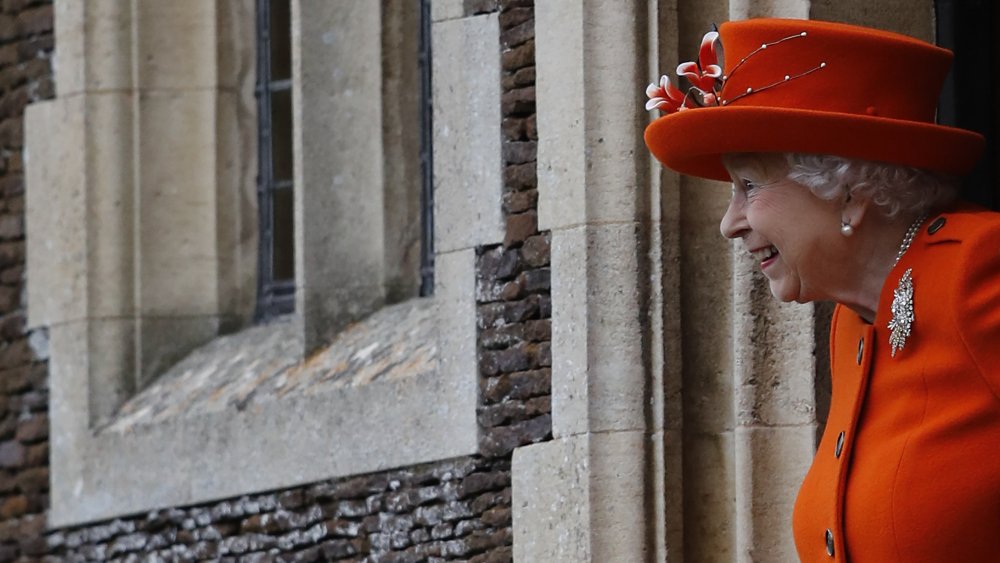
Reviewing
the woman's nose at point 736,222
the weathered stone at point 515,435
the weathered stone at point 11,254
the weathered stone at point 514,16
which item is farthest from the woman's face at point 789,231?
the weathered stone at point 11,254

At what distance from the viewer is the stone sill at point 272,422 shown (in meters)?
6.71

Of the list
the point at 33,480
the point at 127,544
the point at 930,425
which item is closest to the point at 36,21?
the point at 33,480

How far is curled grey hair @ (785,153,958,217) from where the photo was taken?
4.10 meters

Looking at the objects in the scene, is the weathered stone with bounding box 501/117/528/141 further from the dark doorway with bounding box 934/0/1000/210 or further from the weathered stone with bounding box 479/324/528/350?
the dark doorway with bounding box 934/0/1000/210

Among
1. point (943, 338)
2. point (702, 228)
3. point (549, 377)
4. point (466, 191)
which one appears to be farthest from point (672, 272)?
point (943, 338)

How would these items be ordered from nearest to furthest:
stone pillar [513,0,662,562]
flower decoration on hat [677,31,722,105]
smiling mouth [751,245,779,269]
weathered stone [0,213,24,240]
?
smiling mouth [751,245,779,269], flower decoration on hat [677,31,722,105], stone pillar [513,0,662,562], weathered stone [0,213,24,240]

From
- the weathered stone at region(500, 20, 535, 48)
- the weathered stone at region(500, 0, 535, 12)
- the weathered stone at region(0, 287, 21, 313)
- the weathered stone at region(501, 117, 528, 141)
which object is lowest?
the weathered stone at region(0, 287, 21, 313)

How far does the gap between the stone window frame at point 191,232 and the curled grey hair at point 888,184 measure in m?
2.61

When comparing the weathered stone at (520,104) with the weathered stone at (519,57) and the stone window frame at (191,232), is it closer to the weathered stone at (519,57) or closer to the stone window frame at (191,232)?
the weathered stone at (519,57)

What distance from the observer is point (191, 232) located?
8.15 m

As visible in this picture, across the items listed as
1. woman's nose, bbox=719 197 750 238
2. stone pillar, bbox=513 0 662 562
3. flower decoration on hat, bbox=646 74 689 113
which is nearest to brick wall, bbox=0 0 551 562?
stone pillar, bbox=513 0 662 562

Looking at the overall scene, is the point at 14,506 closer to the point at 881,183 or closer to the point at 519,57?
the point at 519,57

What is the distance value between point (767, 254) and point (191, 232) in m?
4.16

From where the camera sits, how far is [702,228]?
18.4 feet
